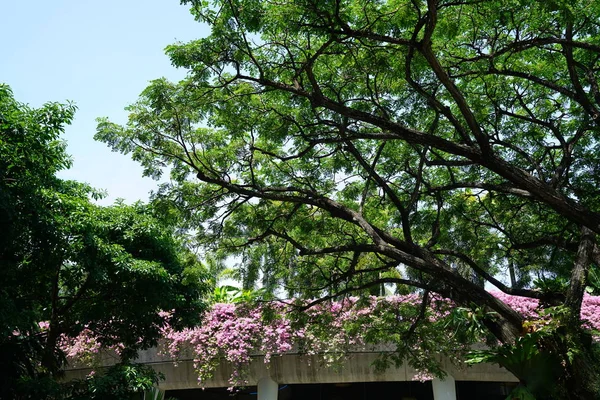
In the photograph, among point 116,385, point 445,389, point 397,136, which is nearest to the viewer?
point 397,136

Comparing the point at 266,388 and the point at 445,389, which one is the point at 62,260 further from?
the point at 445,389

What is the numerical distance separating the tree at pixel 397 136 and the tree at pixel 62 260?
1106 millimetres

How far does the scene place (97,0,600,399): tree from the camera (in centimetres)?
733

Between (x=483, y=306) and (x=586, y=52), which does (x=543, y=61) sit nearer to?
(x=586, y=52)

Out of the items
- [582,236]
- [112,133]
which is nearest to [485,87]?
[582,236]

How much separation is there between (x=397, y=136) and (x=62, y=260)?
19.5 ft

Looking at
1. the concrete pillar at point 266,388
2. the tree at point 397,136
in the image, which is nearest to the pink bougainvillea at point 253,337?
the concrete pillar at point 266,388

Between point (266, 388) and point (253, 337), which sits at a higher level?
point (253, 337)

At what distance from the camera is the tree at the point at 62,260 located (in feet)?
27.1

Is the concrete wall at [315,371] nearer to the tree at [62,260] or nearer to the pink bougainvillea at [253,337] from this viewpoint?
the pink bougainvillea at [253,337]

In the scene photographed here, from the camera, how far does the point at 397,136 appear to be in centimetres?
745

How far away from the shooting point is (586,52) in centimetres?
967

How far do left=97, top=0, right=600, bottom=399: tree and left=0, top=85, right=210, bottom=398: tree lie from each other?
1.11 meters

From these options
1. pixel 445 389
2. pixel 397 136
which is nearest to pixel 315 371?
pixel 445 389
